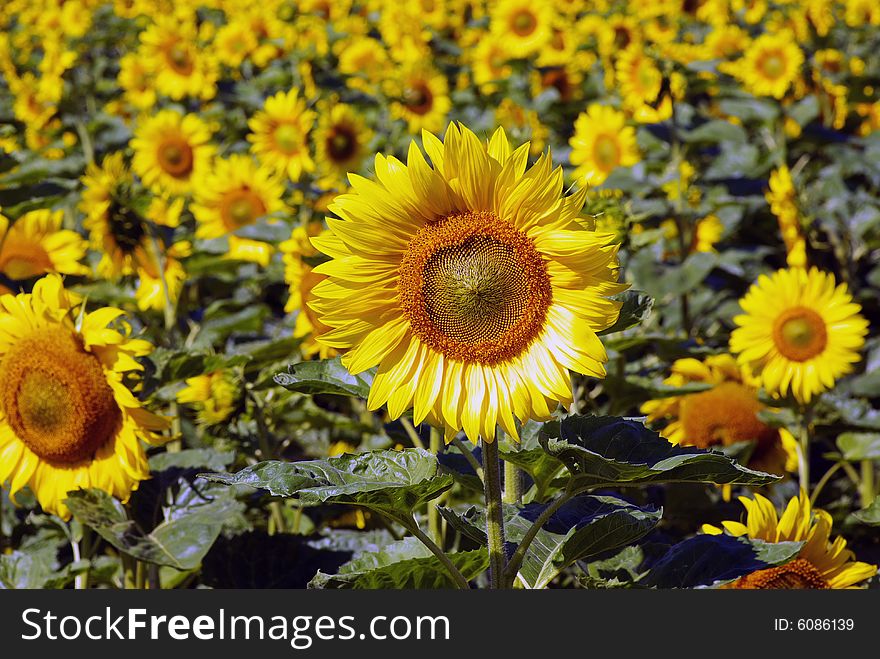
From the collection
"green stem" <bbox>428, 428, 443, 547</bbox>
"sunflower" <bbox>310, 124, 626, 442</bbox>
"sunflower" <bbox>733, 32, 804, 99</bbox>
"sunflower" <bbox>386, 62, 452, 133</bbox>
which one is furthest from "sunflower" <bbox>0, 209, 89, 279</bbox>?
"sunflower" <bbox>733, 32, 804, 99</bbox>

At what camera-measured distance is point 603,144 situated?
165 inches

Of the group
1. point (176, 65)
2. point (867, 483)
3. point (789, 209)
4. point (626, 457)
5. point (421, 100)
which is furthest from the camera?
point (176, 65)

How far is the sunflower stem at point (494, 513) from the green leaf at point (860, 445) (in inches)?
57.2

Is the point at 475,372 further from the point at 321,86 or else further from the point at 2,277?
the point at 321,86

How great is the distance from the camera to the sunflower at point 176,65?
17.6 ft

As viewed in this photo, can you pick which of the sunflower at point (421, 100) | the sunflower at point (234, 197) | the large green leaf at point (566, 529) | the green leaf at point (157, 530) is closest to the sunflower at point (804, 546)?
the large green leaf at point (566, 529)

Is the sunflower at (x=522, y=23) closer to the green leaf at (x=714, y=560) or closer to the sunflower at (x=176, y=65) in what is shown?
the sunflower at (x=176, y=65)

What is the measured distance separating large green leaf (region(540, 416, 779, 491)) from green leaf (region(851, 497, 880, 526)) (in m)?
0.61

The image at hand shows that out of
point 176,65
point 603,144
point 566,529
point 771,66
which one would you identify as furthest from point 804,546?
point 176,65

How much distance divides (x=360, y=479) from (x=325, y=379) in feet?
0.87

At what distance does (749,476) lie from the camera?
129cm

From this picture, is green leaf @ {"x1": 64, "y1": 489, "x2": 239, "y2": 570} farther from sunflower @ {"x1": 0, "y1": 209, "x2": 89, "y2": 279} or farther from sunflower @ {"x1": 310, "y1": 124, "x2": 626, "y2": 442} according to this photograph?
sunflower @ {"x1": 0, "y1": 209, "x2": 89, "y2": 279}

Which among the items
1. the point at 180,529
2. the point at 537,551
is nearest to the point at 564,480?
the point at 537,551

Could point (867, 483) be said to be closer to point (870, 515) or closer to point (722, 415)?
point (722, 415)
